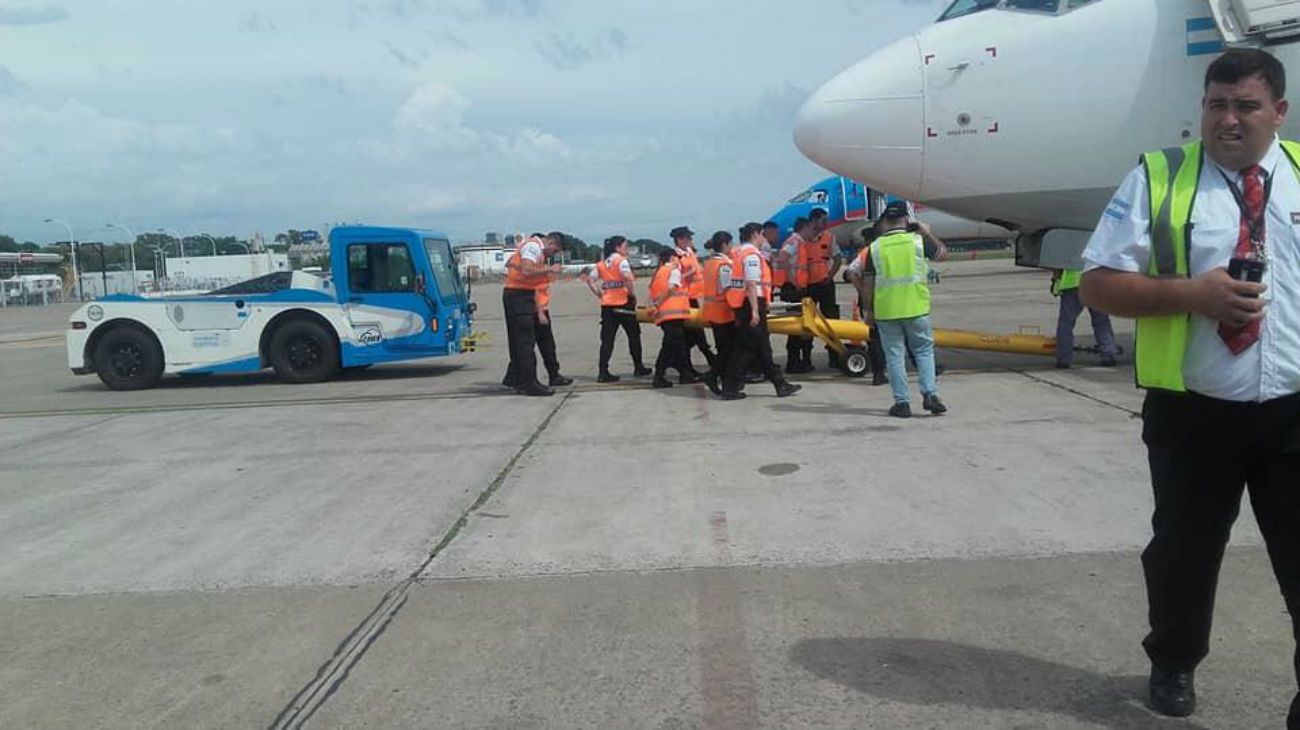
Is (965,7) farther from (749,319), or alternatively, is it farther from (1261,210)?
(1261,210)

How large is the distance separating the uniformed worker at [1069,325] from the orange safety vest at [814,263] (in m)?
2.51

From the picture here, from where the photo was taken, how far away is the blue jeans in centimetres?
799

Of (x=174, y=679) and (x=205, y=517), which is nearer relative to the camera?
(x=174, y=679)

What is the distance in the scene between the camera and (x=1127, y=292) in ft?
9.01

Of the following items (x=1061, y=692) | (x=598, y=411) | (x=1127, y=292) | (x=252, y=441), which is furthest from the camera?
(x=598, y=411)

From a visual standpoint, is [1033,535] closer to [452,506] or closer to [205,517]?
[452,506]

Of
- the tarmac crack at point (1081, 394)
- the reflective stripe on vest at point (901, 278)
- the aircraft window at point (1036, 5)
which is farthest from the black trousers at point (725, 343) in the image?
the aircraft window at point (1036, 5)

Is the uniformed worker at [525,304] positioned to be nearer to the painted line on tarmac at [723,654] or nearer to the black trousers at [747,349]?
the black trousers at [747,349]

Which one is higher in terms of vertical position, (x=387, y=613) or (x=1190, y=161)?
(x=1190, y=161)

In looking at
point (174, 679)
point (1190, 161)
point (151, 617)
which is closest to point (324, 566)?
point (151, 617)

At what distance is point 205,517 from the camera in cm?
591

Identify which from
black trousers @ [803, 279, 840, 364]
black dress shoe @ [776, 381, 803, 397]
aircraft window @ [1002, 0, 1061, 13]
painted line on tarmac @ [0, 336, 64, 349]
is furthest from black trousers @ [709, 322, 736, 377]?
painted line on tarmac @ [0, 336, 64, 349]

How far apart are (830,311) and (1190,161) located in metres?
8.87

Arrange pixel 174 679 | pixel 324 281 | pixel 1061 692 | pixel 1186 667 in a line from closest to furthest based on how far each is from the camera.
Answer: pixel 1186 667
pixel 1061 692
pixel 174 679
pixel 324 281
